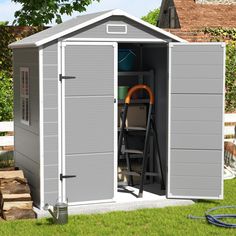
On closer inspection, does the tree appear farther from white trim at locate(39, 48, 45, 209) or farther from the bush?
white trim at locate(39, 48, 45, 209)

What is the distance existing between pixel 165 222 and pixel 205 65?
8.04 ft

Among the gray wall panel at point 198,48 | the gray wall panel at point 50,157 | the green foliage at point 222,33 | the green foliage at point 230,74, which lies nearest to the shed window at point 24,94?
the gray wall panel at point 50,157

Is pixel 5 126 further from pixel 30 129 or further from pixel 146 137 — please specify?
pixel 146 137

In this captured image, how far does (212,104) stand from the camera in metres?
9.84

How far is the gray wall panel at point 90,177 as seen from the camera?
374 inches

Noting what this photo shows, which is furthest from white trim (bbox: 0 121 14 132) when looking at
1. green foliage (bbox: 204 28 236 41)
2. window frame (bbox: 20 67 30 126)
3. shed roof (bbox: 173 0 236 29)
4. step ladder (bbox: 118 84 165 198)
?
shed roof (bbox: 173 0 236 29)

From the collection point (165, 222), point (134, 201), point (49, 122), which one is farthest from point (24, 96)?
point (165, 222)

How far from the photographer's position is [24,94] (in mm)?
10336

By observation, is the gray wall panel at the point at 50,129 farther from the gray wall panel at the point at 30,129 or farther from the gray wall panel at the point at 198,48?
the gray wall panel at the point at 198,48

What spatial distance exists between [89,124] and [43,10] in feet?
30.9

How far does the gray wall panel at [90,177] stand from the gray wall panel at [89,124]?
0.43 feet

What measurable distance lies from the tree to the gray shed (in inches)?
321

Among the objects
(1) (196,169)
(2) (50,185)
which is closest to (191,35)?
(1) (196,169)

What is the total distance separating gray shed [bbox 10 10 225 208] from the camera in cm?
931
